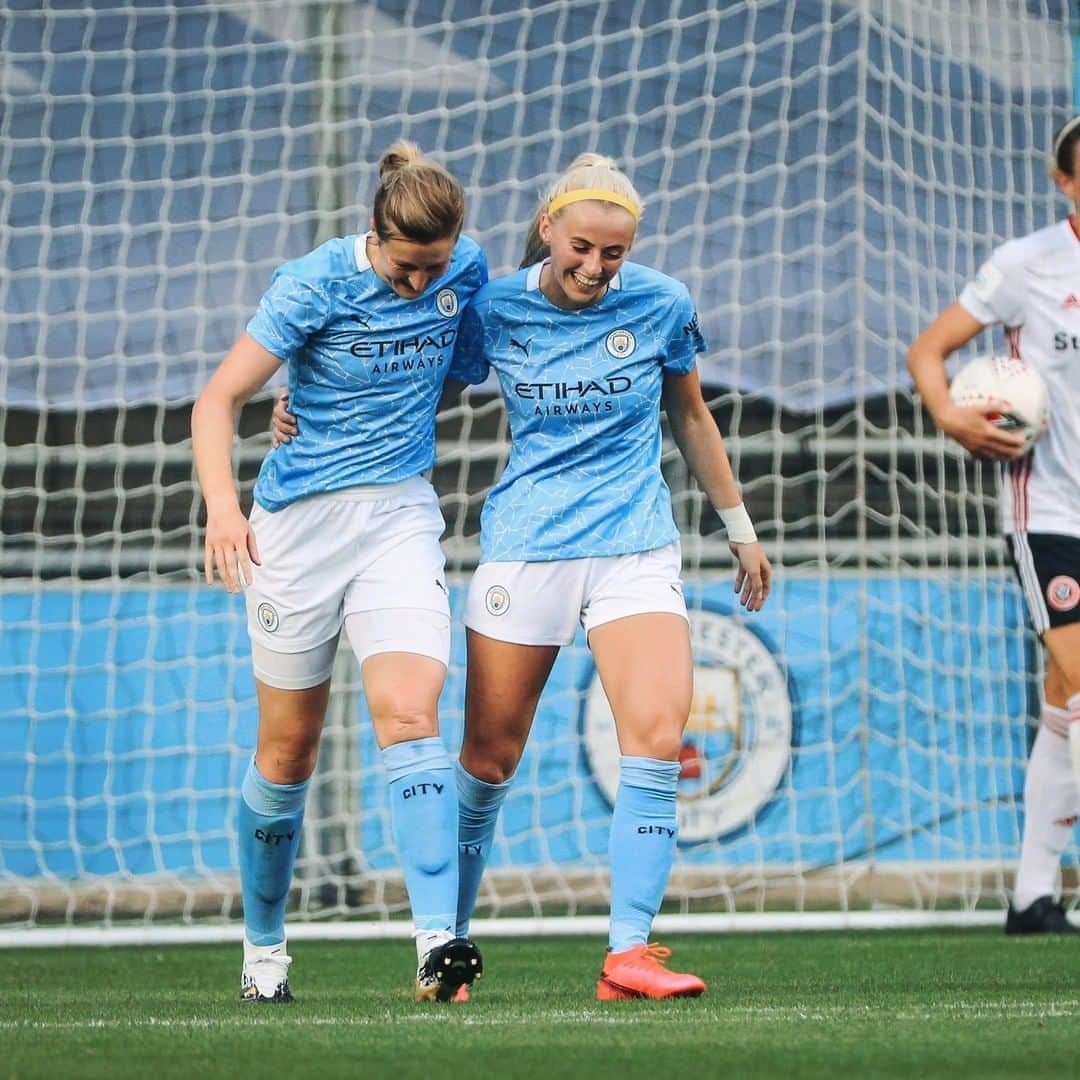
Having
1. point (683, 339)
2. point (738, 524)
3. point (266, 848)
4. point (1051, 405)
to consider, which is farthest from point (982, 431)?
point (266, 848)

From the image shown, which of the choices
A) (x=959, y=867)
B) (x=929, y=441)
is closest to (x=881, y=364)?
(x=929, y=441)

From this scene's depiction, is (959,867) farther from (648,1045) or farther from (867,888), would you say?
(648,1045)

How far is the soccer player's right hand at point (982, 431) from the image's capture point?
177 inches

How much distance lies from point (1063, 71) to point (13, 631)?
432 cm

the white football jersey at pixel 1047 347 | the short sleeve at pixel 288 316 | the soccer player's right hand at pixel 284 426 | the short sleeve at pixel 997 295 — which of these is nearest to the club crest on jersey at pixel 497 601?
the soccer player's right hand at pixel 284 426

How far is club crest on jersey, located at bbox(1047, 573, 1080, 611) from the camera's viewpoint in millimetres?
4500

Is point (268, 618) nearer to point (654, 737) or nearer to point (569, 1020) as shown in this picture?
point (654, 737)

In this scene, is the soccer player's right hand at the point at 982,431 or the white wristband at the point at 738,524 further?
the white wristband at the point at 738,524

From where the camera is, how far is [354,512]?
4.29 metres

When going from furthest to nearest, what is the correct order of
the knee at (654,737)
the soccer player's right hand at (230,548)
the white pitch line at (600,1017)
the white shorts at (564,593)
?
the white shorts at (564,593) < the knee at (654,737) < the soccer player's right hand at (230,548) < the white pitch line at (600,1017)

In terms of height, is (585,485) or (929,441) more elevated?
(929,441)

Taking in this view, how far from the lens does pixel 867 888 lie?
7398mm

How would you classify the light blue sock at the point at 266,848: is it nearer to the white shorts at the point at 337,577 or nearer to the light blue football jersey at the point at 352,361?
the white shorts at the point at 337,577

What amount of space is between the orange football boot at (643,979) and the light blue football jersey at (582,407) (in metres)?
0.83
